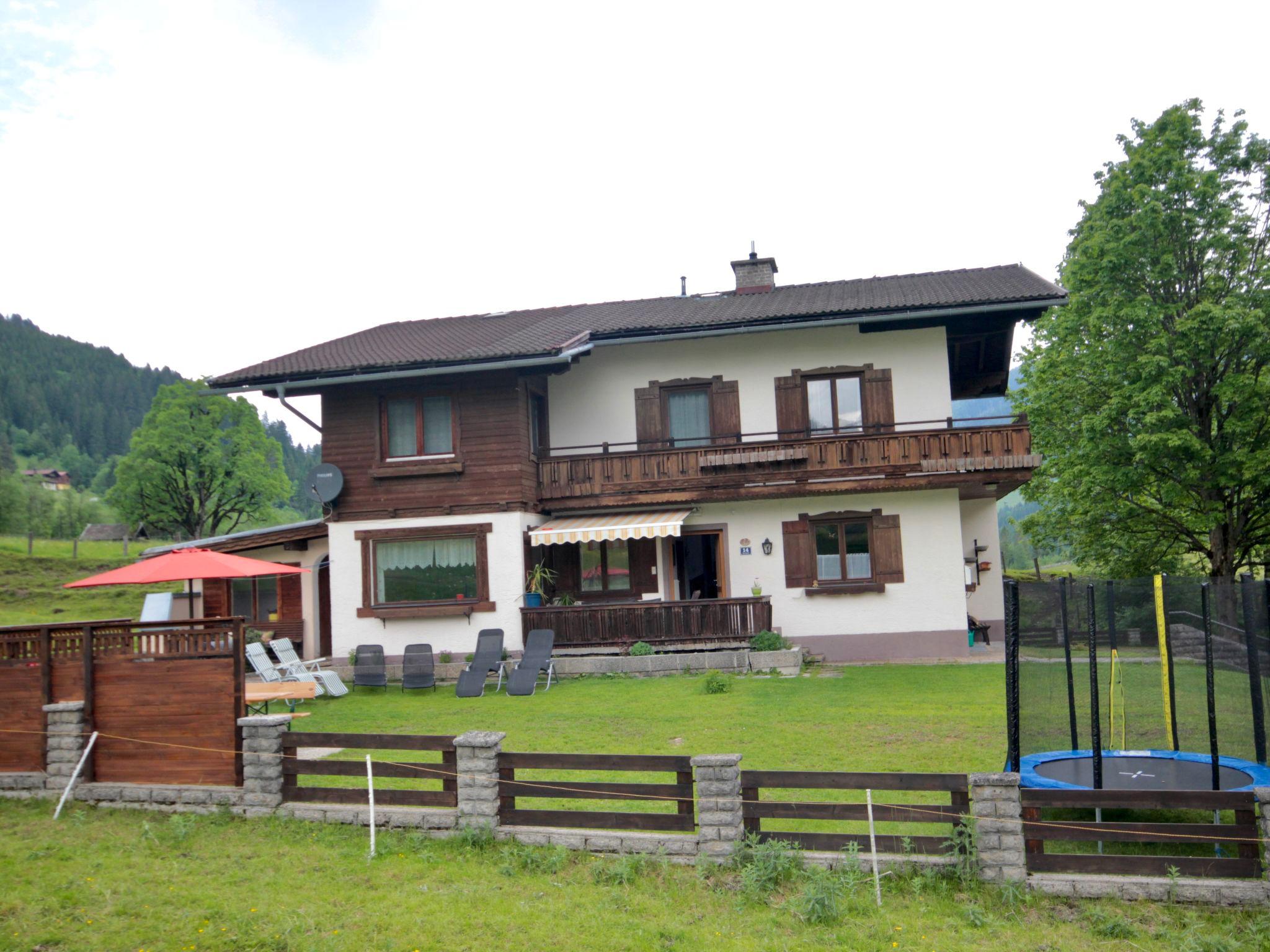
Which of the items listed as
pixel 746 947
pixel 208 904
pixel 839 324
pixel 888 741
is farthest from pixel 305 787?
pixel 839 324

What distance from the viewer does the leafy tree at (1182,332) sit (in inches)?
797

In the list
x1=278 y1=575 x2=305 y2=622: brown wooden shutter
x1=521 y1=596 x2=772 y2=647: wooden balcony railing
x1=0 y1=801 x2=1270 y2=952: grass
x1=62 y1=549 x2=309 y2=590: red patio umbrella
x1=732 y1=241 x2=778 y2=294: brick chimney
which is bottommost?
x1=0 y1=801 x2=1270 y2=952: grass

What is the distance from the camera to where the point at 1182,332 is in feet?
66.4

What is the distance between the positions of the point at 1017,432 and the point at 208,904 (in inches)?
606

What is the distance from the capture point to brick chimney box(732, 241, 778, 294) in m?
23.6

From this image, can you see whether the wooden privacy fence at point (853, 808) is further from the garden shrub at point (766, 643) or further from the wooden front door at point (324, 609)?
the wooden front door at point (324, 609)

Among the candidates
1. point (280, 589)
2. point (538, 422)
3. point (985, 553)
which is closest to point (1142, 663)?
point (538, 422)

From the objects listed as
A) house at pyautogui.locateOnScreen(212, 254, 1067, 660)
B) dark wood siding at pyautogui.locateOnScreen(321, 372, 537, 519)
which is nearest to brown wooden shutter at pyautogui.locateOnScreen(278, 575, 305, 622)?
house at pyautogui.locateOnScreen(212, 254, 1067, 660)

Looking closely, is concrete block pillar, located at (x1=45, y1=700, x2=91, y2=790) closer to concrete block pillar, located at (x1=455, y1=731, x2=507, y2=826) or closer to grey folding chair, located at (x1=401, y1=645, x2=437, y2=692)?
concrete block pillar, located at (x1=455, y1=731, x2=507, y2=826)

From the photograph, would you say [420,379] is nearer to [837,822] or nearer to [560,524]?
[560,524]

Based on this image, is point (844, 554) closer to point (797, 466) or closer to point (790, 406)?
point (797, 466)

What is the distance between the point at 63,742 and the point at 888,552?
13.9 m

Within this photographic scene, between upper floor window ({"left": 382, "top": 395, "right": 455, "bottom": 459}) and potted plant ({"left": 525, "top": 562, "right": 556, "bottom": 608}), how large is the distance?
2.88m

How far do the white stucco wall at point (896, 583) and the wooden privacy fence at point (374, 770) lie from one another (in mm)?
11121
